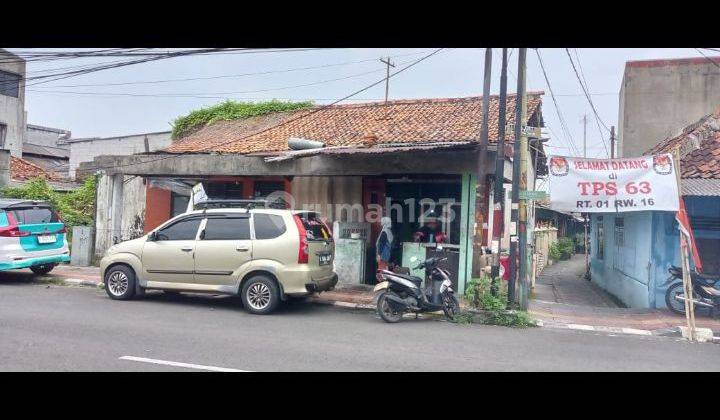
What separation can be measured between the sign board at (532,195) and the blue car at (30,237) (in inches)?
386

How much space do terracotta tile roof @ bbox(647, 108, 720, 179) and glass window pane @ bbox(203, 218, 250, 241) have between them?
813 cm

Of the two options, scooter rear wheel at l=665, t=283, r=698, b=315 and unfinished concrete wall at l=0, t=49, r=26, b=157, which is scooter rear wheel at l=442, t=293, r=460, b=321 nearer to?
scooter rear wheel at l=665, t=283, r=698, b=315

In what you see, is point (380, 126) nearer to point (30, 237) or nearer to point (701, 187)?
point (701, 187)

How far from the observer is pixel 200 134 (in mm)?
20359

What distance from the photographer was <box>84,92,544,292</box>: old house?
11672mm

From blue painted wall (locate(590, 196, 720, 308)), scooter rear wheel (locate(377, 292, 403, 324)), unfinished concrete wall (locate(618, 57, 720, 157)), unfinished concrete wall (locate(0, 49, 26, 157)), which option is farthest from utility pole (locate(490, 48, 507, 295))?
unfinished concrete wall (locate(0, 49, 26, 157))

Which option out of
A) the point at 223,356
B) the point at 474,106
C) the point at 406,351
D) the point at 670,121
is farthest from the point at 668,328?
the point at 670,121

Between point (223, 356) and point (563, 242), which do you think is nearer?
point (223, 356)

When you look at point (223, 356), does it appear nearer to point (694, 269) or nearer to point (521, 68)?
point (521, 68)

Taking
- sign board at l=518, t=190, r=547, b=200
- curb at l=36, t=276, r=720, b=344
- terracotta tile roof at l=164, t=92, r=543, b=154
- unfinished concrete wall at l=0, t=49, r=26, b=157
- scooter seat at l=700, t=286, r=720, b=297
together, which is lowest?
curb at l=36, t=276, r=720, b=344

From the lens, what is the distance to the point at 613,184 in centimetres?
987

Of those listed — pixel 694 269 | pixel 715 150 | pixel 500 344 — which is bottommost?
pixel 500 344

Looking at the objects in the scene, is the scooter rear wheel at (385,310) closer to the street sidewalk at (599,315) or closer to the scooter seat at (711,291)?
the street sidewalk at (599,315)
